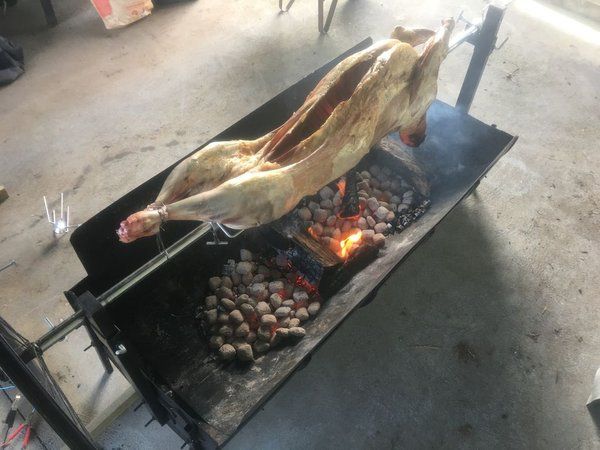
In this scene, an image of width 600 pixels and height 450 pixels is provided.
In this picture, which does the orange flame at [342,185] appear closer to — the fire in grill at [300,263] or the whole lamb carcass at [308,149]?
the fire in grill at [300,263]

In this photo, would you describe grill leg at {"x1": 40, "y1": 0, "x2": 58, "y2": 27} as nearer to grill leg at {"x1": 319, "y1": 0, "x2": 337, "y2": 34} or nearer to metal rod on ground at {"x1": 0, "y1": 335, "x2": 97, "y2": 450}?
grill leg at {"x1": 319, "y1": 0, "x2": 337, "y2": 34}

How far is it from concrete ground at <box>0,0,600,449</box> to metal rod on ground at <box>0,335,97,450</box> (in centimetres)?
75

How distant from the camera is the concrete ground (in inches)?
111

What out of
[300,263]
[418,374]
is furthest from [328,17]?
[418,374]

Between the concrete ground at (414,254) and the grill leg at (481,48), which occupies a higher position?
the grill leg at (481,48)

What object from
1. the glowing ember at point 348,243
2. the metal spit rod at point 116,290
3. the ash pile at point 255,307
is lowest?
the ash pile at point 255,307

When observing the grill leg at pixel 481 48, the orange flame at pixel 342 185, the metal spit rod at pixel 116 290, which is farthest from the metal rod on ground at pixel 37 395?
the grill leg at pixel 481 48

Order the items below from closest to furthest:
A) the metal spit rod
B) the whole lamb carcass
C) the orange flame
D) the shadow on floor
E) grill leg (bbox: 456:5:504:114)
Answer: the metal spit rod → the whole lamb carcass → the shadow on floor → grill leg (bbox: 456:5:504:114) → the orange flame

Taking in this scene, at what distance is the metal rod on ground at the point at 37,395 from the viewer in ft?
5.16

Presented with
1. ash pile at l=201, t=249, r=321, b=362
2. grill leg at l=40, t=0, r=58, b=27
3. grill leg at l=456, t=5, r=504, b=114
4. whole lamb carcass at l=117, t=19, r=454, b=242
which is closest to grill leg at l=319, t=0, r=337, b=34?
grill leg at l=456, t=5, r=504, b=114

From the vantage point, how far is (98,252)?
8.34ft

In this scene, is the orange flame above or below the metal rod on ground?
below

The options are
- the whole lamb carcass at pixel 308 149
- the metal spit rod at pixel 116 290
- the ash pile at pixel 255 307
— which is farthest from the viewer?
the ash pile at pixel 255 307

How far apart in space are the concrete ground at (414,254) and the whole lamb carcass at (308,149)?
1172 millimetres
